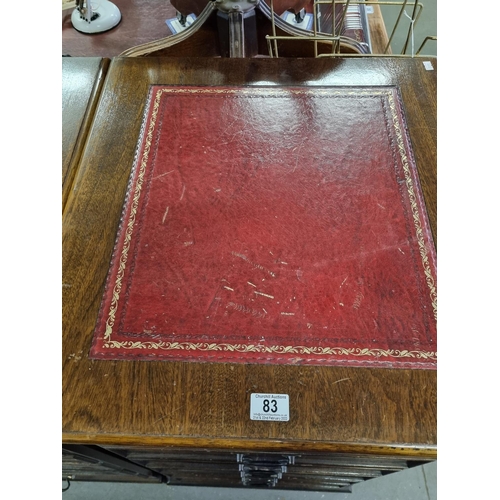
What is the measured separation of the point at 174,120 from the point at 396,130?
42 centimetres

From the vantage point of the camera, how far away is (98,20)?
1497mm

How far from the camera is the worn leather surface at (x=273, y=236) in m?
0.63

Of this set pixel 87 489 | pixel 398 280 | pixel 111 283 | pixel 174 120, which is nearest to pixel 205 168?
pixel 174 120

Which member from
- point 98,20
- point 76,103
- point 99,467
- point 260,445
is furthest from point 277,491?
point 98,20

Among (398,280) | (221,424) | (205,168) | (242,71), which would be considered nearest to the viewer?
(221,424)

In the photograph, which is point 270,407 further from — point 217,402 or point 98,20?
point 98,20

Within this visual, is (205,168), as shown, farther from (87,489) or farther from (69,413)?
(87,489)

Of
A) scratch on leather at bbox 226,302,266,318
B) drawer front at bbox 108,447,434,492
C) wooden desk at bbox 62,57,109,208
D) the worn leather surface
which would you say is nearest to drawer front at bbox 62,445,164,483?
drawer front at bbox 108,447,434,492

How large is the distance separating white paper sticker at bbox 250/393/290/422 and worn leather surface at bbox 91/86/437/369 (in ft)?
0.17

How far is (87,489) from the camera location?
142cm

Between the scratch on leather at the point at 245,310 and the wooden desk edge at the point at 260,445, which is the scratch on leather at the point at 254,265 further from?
the wooden desk edge at the point at 260,445

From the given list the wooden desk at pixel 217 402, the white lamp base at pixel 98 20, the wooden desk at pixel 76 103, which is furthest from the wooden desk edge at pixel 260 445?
the white lamp base at pixel 98 20

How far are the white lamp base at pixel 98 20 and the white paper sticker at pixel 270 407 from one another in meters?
1.39

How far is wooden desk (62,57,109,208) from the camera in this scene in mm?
823
